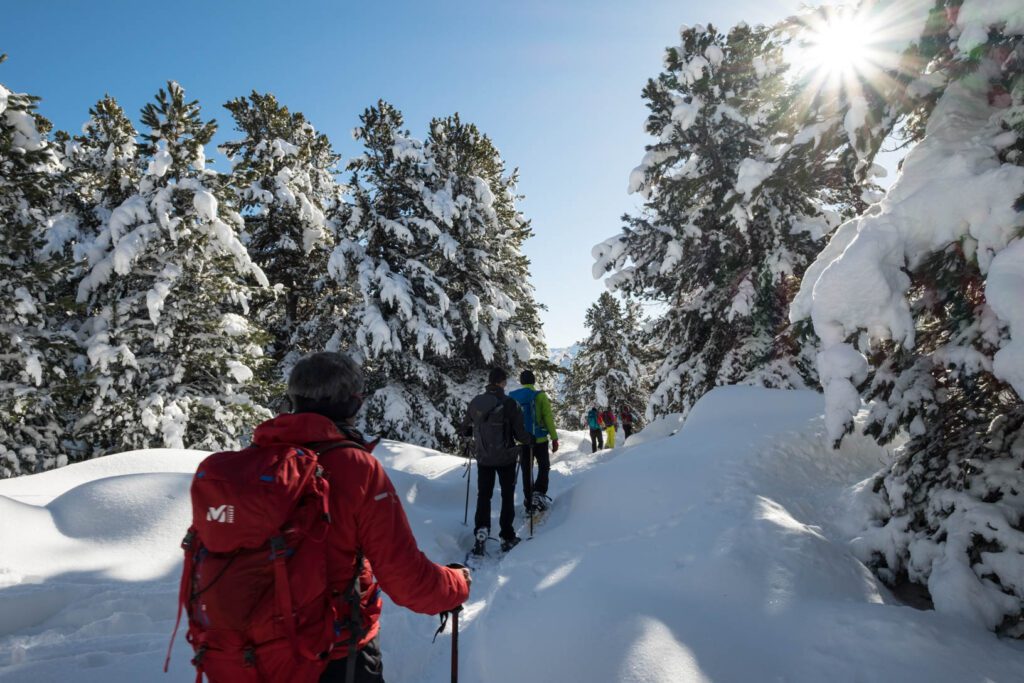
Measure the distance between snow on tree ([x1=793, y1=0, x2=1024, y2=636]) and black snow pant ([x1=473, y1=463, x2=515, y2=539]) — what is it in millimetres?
4107

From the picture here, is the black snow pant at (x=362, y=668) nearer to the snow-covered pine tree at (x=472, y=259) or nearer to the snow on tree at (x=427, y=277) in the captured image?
the snow on tree at (x=427, y=277)

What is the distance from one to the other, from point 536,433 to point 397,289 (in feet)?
28.7

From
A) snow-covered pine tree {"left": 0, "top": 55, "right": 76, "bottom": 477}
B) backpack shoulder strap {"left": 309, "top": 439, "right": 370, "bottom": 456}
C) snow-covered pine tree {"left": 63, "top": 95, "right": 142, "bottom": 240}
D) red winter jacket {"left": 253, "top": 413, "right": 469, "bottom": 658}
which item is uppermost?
snow-covered pine tree {"left": 63, "top": 95, "right": 142, "bottom": 240}

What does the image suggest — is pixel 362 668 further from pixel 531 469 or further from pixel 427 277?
Answer: pixel 427 277

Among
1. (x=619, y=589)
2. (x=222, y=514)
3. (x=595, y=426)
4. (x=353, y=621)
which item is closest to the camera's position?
(x=222, y=514)

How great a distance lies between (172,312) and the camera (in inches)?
491

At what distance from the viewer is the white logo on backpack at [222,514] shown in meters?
1.74

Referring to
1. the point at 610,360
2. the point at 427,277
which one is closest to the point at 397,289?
the point at 427,277

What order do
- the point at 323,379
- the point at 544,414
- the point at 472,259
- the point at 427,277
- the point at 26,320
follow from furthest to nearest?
the point at 472,259 → the point at 427,277 → the point at 26,320 → the point at 544,414 → the point at 323,379

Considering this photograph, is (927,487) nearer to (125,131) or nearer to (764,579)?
(764,579)

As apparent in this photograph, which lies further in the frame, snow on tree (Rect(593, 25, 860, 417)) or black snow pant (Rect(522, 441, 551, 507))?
snow on tree (Rect(593, 25, 860, 417))

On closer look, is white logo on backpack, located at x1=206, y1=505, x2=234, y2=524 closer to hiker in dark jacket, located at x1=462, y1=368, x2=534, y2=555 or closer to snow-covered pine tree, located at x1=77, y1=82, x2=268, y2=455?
hiker in dark jacket, located at x1=462, y1=368, x2=534, y2=555

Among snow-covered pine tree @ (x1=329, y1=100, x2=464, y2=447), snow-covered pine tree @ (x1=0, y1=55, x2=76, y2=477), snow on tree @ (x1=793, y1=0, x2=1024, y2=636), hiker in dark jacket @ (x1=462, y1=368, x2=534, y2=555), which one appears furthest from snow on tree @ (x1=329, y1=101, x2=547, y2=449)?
snow on tree @ (x1=793, y1=0, x2=1024, y2=636)

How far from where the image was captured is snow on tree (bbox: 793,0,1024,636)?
2.98m
